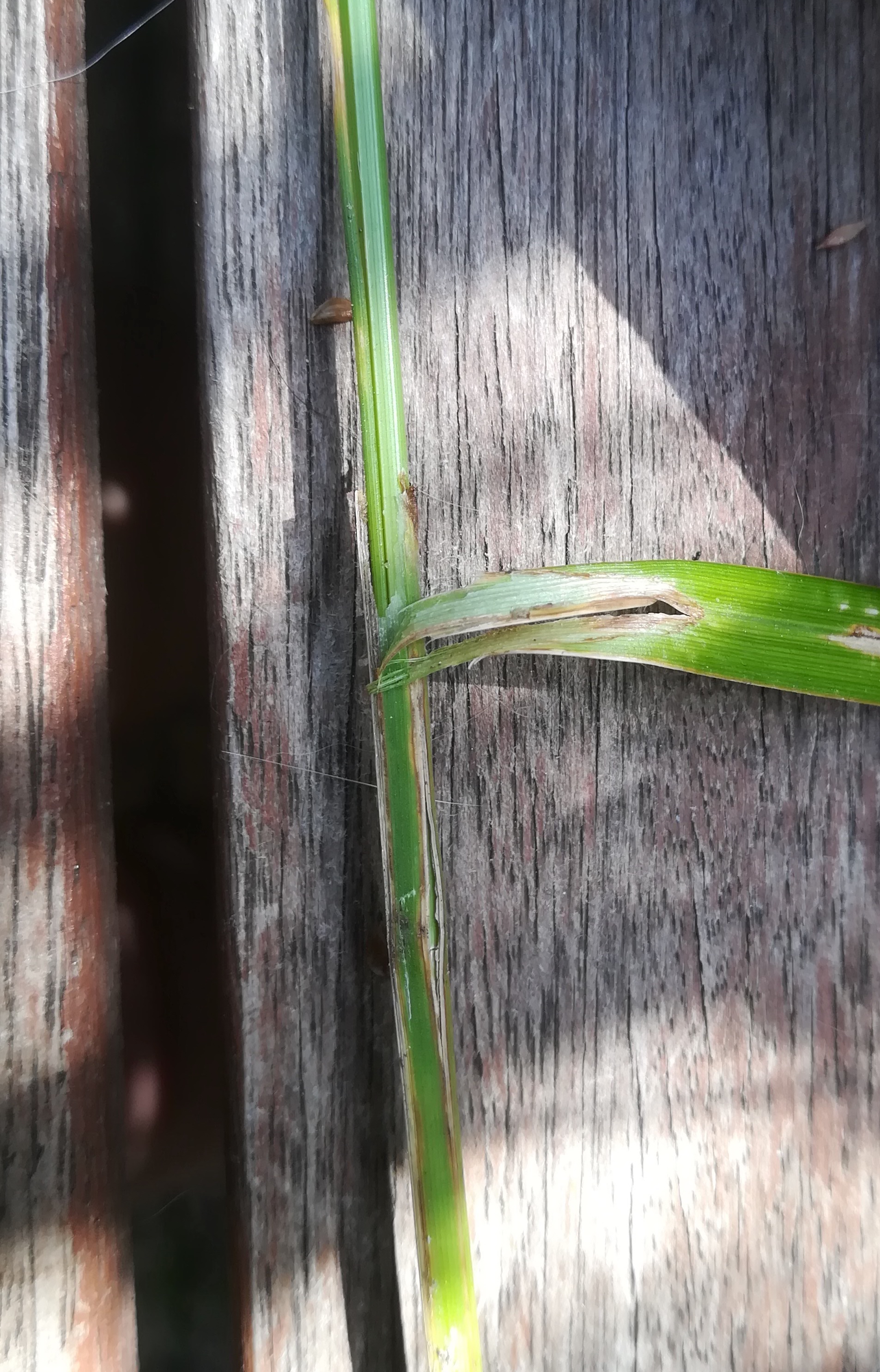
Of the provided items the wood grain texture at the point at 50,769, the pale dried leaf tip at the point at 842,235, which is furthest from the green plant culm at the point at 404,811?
the pale dried leaf tip at the point at 842,235

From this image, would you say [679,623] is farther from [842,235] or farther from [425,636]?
[842,235]

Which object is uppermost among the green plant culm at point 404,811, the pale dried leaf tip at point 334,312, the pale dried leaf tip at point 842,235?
the pale dried leaf tip at point 842,235

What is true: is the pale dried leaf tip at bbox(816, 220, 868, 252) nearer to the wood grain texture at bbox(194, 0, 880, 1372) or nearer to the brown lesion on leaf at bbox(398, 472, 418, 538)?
the wood grain texture at bbox(194, 0, 880, 1372)

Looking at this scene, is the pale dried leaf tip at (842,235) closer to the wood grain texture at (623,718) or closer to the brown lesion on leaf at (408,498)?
the wood grain texture at (623,718)

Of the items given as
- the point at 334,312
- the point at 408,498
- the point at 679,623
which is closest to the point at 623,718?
the point at 679,623

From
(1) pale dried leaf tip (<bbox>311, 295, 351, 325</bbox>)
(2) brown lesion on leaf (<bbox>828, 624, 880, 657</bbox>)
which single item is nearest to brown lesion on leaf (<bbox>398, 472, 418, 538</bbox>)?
(1) pale dried leaf tip (<bbox>311, 295, 351, 325</bbox>)

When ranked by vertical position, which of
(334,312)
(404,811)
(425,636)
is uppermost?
(334,312)
